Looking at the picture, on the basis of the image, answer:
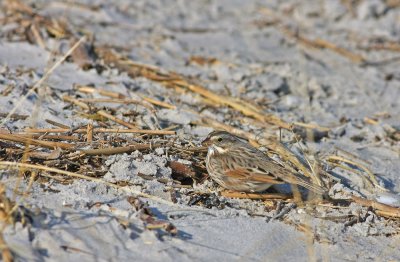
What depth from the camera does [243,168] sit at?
5.41 meters

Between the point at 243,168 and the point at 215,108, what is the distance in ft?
5.39

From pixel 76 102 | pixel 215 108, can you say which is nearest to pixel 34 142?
pixel 76 102

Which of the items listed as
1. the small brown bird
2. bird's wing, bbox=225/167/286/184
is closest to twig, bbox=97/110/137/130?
the small brown bird

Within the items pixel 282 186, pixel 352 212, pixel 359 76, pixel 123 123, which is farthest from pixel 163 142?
pixel 359 76

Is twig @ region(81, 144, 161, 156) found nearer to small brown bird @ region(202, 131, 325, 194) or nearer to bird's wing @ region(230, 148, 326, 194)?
small brown bird @ region(202, 131, 325, 194)

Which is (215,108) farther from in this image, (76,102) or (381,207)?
(381,207)

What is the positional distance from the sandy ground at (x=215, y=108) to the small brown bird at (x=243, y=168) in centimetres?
14

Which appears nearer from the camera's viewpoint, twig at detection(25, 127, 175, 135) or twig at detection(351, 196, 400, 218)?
twig at detection(351, 196, 400, 218)

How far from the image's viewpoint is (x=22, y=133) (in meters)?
5.29

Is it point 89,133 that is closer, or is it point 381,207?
point 381,207

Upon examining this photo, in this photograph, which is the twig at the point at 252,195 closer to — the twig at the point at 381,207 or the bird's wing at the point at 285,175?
the bird's wing at the point at 285,175

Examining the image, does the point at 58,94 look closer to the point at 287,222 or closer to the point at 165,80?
the point at 165,80

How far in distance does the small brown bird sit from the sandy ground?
0.47 ft

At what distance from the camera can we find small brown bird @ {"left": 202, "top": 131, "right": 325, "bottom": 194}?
17.2 ft
